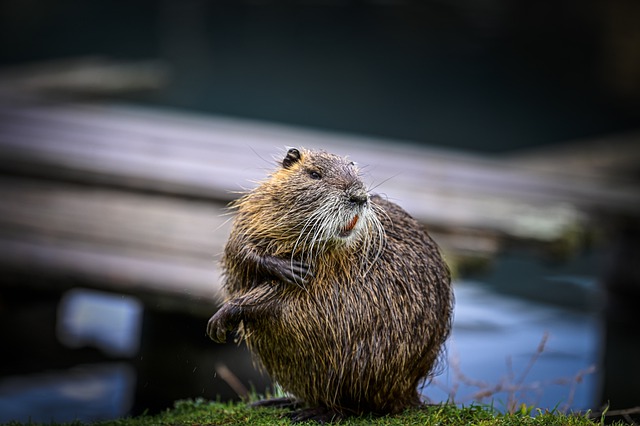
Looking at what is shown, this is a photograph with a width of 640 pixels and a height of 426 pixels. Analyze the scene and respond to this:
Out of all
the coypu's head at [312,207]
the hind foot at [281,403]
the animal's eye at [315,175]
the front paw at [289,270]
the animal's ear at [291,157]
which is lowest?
the hind foot at [281,403]

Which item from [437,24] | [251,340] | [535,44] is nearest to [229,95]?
[437,24]

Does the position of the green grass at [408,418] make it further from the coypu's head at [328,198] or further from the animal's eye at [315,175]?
the animal's eye at [315,175]

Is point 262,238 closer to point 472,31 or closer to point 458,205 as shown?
point 458,205

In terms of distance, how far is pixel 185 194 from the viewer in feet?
22.3

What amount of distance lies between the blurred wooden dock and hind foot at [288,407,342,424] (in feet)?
7.70

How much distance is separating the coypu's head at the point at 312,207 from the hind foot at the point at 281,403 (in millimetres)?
655

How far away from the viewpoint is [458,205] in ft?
21.6

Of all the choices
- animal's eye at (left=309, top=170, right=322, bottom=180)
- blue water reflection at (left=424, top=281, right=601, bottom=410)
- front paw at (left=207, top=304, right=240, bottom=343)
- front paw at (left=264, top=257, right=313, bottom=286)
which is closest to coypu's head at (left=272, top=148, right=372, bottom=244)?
animal's eye at (left=309, top=170, right=322, bottom=180)

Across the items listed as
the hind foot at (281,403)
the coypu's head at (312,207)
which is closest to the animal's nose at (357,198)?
the coypu's head at (312,207)

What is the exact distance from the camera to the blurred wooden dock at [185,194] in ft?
19.7

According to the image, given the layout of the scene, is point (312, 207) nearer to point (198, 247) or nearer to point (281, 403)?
point (281, 403)

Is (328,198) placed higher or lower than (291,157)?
lower

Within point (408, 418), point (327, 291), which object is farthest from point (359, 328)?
point (408, 418)

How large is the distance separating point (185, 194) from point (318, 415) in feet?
12.8
